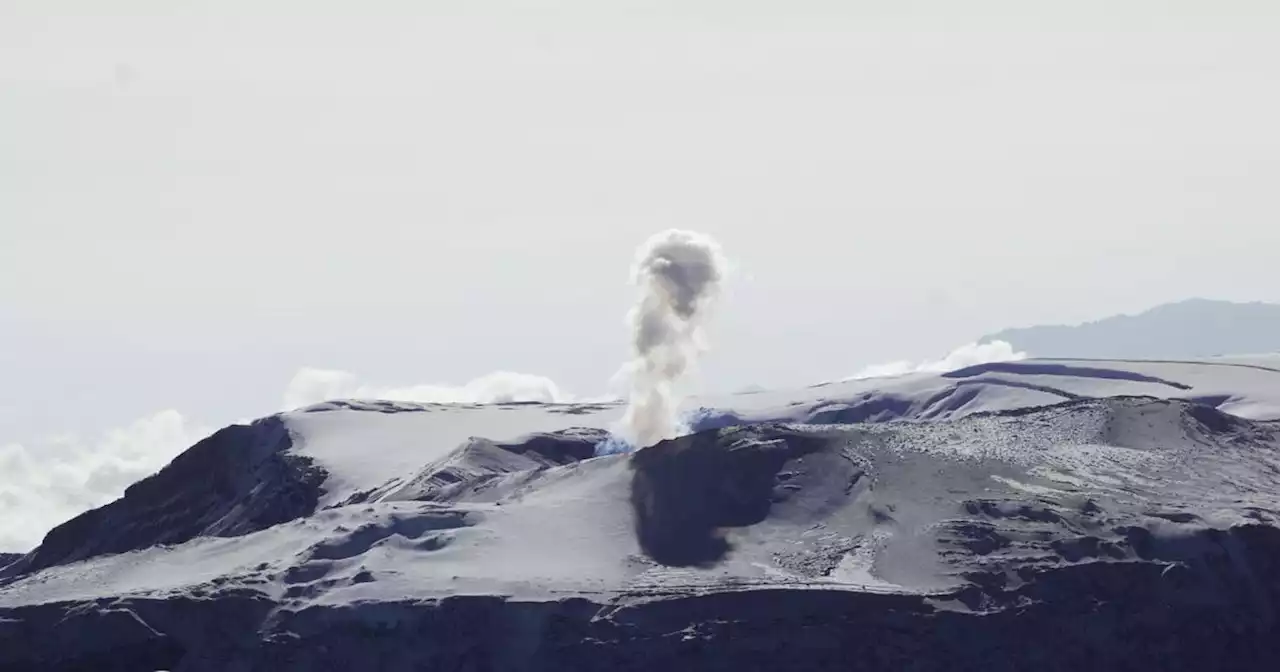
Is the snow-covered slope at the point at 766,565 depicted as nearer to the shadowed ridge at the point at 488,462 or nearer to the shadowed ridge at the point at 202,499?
the shadowed ridge at the point at 488,462

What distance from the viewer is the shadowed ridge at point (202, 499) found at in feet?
388

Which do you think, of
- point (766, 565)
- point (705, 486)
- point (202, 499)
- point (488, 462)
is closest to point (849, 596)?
point (766, 565)

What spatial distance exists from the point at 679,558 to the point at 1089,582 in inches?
779

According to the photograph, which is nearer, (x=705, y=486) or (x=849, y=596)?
(x=849, y=596)

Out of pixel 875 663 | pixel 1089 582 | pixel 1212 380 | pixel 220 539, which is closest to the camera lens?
pixel 875 663

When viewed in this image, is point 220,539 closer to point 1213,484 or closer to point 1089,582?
point 1089,582

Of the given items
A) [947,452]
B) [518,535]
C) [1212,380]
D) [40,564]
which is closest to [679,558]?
[518,535]

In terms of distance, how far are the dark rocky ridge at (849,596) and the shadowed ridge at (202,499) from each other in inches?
1351

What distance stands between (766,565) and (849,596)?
249 inches

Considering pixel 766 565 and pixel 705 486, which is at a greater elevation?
pixel 705 486

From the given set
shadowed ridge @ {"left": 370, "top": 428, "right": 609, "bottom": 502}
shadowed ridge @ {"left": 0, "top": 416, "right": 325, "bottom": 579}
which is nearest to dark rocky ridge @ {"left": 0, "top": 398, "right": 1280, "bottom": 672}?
shadowed ridge @ {"left": 370, "top": 428, "right": 609, "bottom": 502}

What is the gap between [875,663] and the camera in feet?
250

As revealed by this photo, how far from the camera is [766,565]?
8294 centimetres

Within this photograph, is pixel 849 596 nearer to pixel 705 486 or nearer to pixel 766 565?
pixel 766 565
